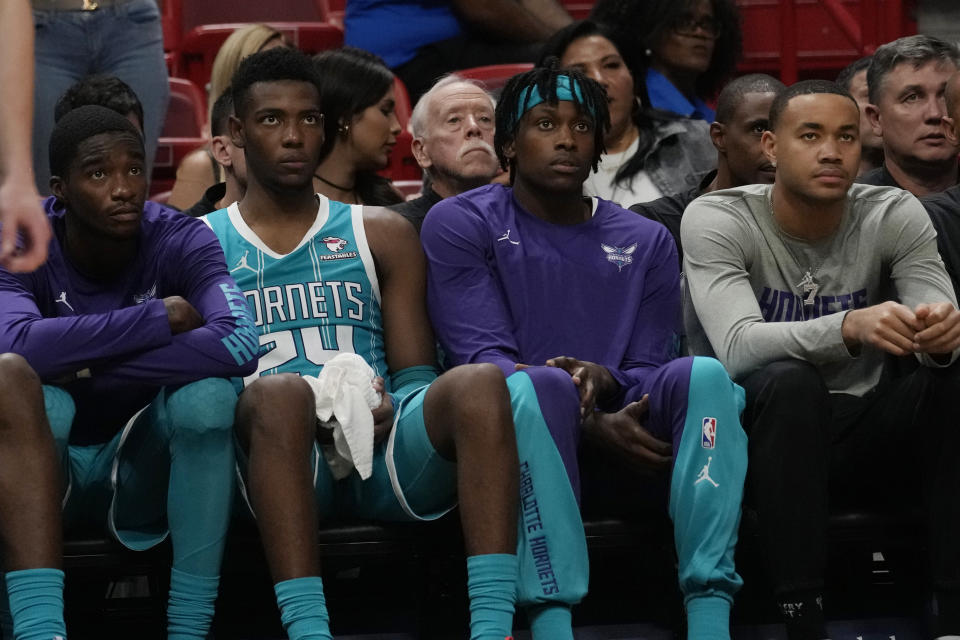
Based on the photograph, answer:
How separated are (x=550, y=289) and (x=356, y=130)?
121cm

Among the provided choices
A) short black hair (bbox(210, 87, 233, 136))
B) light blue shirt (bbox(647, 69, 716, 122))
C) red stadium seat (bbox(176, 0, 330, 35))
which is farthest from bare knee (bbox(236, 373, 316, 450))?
red stadium seat (bbox(176, 0, 330, 35))

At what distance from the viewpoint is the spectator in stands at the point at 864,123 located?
15.0ft

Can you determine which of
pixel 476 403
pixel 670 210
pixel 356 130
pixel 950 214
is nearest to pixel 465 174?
pixel 356 130

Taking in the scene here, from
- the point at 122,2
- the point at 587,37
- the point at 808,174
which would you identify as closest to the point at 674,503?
the point at 808,174

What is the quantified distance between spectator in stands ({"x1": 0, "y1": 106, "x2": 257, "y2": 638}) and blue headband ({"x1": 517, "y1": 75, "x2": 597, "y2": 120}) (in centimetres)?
88

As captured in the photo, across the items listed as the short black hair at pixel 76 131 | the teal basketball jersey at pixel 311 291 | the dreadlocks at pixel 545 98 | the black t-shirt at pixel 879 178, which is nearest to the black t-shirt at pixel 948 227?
the black t-shirt at pixel 879 178

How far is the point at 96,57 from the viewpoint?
4.70 m

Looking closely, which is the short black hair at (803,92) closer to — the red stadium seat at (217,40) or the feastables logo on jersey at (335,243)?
the feastables logo on jersey at (335,243)

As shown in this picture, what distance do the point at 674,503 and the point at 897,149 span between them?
1.57m

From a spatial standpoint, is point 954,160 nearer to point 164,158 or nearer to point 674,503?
point 674,503

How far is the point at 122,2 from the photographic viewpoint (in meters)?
4.71

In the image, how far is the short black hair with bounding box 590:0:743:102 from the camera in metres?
5.41

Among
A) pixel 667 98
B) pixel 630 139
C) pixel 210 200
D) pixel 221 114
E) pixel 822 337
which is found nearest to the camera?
pixel 822 337

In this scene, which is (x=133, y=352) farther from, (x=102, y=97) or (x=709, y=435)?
(x=102, y=97)
